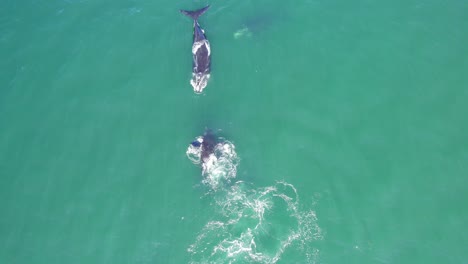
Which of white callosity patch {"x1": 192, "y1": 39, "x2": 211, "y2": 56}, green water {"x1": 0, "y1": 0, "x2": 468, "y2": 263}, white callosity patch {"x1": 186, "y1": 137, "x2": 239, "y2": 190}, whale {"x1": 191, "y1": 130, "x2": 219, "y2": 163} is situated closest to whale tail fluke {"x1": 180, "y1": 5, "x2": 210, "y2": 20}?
green water {"x1": 0, "y1": 0, "x2": 468, "y2": 263}

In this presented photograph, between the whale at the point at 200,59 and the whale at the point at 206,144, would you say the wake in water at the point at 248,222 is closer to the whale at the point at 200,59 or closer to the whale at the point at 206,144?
the whale at the point at 206,144

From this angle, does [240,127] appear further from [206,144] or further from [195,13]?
[195,13]

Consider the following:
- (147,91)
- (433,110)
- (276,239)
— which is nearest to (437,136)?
(433,110)

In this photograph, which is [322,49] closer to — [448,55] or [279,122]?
[279,122]

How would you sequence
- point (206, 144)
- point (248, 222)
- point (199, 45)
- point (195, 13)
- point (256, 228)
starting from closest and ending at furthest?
point (256, 228), point (248, 222), point (206, 144), point (199, 45), point (195, 13)

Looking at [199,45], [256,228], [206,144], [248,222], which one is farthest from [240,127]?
[199,45]
